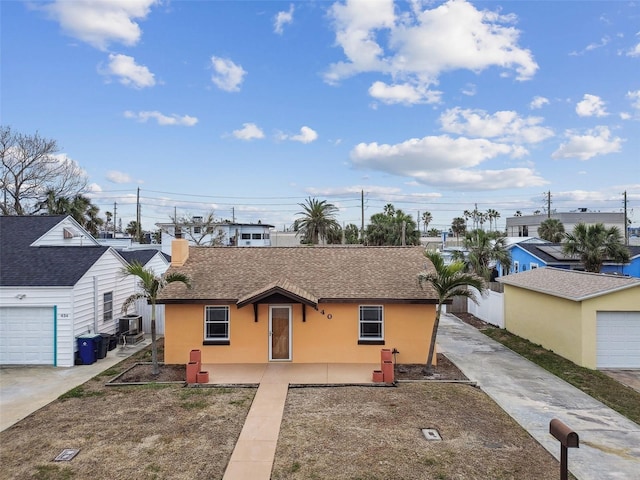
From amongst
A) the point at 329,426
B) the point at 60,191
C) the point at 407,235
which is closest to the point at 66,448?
the point at 329,426

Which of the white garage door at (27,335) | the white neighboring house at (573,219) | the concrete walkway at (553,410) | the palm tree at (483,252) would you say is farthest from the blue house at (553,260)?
the white garage door at (27,335)

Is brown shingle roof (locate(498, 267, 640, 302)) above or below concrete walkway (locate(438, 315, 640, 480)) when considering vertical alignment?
above

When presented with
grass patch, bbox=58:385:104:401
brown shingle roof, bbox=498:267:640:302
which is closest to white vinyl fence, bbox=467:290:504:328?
brown shingle roof, bbox=498:267:640:302

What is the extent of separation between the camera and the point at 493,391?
452 inches

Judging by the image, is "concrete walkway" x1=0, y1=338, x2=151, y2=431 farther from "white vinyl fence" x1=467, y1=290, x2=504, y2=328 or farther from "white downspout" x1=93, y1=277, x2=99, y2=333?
"white vinyl fence" x1=467, y1=290, x2=504, y2=328

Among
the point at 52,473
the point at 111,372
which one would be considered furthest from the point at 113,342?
the point at 52,473

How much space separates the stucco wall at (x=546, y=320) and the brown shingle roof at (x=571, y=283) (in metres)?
0.36

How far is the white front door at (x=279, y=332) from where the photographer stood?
45.9 ft

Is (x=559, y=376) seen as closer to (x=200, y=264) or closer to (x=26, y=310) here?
(x=200, y=264)

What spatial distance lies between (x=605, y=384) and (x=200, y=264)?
14.9m

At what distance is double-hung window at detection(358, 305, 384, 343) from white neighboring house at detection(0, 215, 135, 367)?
10767mm

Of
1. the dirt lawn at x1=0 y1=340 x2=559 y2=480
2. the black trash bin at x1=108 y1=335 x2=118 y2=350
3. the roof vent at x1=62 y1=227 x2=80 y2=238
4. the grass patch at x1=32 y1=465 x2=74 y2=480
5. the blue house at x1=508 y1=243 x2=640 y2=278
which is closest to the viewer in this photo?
the grass patch at x1=32 y1=465 x2=74 y2=480

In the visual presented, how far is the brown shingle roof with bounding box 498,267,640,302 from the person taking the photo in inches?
539

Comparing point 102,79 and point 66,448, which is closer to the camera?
point 66,448
